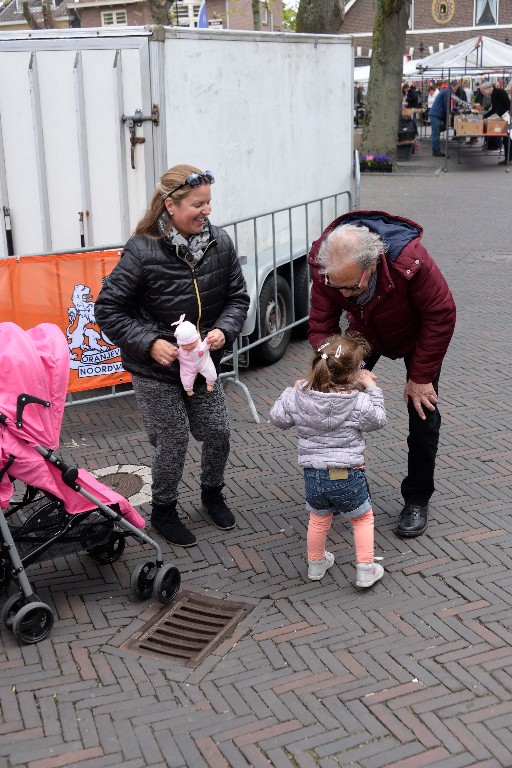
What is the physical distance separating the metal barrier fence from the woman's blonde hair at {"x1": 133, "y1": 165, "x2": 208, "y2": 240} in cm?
246

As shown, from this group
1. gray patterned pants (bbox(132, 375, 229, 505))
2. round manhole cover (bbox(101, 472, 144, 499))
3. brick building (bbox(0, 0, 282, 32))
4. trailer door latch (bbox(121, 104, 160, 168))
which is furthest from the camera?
brick building (bbox(0, 0, 282, 32))

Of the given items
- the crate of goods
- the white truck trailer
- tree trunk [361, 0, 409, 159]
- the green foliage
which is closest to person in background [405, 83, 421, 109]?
the green foliage

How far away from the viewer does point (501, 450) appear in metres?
6.04

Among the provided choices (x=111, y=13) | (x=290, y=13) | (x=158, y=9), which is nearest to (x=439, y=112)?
(x=158, y=9)

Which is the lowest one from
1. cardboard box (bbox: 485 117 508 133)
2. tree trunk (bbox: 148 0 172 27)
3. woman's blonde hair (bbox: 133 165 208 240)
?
woman's blonde hair (bbox: 133 165 208 240)

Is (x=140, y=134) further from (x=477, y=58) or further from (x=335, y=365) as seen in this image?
(x=477, y=58)

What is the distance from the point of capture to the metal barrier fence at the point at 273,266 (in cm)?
728

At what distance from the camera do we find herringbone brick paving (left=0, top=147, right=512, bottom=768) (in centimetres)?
337

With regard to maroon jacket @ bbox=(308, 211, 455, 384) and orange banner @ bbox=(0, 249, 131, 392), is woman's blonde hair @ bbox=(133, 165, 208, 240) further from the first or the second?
orange banner @ bbox=(0, 249, 131, 392)

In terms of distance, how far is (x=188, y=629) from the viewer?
13.7ft

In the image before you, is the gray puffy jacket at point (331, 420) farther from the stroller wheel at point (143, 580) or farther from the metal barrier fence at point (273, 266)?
the metal barrier fence at point (273, 266)

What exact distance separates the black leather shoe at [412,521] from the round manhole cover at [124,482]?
5.28ft

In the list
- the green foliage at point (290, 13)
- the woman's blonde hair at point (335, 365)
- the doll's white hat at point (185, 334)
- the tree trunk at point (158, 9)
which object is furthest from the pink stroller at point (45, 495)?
the green foliage at point (290, 13)

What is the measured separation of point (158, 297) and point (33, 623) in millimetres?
1588
